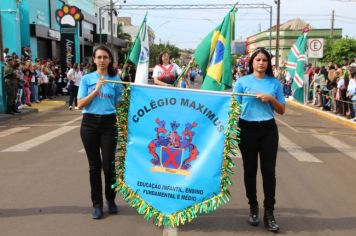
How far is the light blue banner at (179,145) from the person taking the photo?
15.6 feet

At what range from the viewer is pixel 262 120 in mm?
4816

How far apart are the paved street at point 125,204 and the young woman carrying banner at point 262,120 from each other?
0.48m

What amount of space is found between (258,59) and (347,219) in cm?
213

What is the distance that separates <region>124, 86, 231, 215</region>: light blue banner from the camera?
15.6 feet

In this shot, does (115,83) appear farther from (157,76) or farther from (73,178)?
(157,76)

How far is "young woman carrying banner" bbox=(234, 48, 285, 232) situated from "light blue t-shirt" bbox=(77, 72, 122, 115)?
1.31m

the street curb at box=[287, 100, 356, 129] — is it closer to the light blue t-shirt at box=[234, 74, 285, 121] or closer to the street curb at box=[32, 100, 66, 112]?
the light blue t-shirt at box=[234, 74, 285, 121]

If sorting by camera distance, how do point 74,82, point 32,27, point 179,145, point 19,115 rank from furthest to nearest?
point 32,27, point 74,82, point 19,115, point 179,145

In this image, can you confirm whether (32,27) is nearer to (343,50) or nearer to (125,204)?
(125,204)

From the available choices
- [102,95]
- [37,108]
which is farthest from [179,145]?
[37,108]

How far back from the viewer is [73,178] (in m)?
7.00

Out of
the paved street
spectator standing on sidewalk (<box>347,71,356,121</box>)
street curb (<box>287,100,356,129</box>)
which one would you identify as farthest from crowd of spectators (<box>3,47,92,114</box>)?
spectator standing on sidewalk (<box>347,71,356,121</box>)

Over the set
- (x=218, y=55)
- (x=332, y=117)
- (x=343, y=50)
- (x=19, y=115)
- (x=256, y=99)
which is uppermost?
(x=343, y=50)

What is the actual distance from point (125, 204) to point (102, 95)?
1.49m
